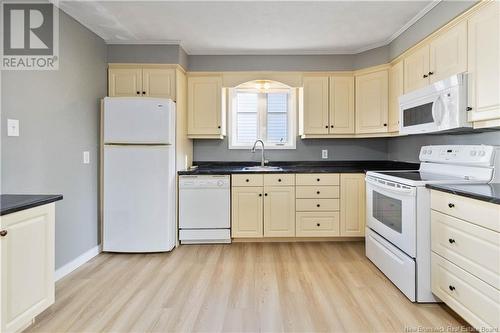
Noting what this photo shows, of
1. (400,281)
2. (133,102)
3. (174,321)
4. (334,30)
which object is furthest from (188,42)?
(400,281)

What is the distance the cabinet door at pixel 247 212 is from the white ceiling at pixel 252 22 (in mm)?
1746

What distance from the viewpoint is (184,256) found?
3.01m

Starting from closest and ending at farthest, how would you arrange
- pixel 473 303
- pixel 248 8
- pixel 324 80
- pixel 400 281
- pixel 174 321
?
pixel 473 303, pixel 174 321, pixel 400 281, pixel 248 8, pixel 324 80

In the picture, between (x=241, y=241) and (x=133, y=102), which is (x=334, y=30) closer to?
(x=133, y=102)

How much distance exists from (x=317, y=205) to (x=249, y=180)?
871mm

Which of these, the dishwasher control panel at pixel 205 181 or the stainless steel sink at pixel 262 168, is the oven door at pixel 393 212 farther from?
the dishwasher control panel at pixel 205 181

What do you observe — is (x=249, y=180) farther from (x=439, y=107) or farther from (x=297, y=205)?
(x=439, y=107)

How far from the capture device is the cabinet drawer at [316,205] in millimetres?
3391

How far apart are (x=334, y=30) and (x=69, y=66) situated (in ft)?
8.66

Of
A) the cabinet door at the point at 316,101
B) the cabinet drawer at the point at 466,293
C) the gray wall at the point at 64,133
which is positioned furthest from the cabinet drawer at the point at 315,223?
the gray wall at the point at 64,133

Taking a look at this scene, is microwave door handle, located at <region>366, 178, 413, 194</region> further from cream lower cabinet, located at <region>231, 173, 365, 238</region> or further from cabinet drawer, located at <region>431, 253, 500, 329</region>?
cream lower cabinet, located at <region>231, 173, 365, 238</region>

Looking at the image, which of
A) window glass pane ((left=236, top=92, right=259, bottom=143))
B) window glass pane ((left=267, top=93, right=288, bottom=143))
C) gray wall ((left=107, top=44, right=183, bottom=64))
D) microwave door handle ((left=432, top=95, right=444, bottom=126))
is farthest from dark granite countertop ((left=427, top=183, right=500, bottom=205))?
gray wall ((left=107, top=44, right=183, bottom=64))

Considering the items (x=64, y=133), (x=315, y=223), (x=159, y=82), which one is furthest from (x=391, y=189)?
(x=64, y=133)

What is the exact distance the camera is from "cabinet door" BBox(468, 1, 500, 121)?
1.84 metres
